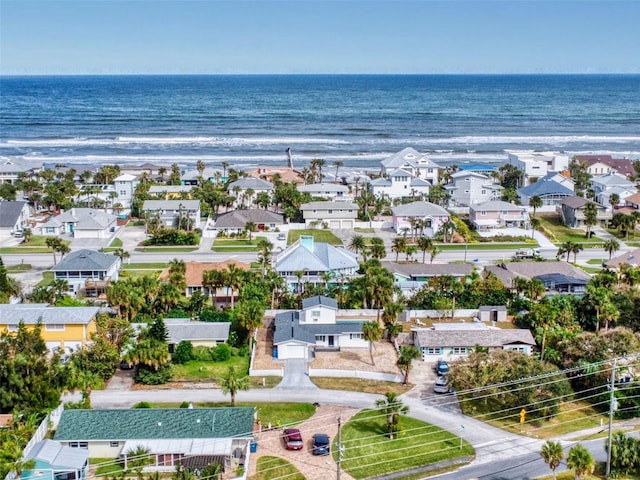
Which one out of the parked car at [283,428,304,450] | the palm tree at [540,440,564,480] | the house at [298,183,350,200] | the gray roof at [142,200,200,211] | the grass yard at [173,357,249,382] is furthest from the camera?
the house at [298,183,350,200]

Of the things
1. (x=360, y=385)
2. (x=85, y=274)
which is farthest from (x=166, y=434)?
(x=85, y=274)

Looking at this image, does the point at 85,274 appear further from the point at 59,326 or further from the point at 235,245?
the point at 235,245

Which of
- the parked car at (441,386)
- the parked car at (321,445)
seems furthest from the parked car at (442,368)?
the parked car at (321,445)

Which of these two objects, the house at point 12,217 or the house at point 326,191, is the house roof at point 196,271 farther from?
the house at point 326,191

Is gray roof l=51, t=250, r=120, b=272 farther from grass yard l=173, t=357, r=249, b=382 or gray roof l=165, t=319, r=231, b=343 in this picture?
grass yard l=173, t=357, r=249, b=382

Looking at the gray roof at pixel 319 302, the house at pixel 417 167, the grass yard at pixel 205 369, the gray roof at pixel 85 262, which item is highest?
the house at pixel 417 167

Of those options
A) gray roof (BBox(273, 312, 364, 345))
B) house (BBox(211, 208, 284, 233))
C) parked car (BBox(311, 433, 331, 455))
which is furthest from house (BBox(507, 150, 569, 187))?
parked car (BBox(311, 433, 331, 455))

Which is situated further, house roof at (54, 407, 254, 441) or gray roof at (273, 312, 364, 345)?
gray roof at (273, 312, 364, 345)
